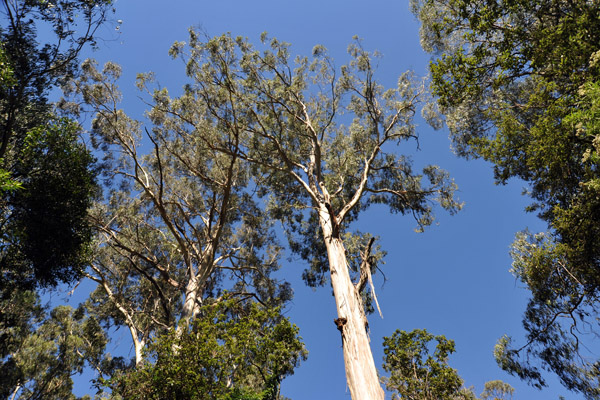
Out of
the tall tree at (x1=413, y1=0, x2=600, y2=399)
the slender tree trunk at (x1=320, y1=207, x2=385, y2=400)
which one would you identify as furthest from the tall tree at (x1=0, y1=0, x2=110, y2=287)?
the tall tree at (x1=413, y1=0, x2=600, y2=399)

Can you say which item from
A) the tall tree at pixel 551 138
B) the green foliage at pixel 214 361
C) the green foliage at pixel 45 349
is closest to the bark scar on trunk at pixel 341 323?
the green foliage at pixel 214 361

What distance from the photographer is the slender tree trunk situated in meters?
4.67

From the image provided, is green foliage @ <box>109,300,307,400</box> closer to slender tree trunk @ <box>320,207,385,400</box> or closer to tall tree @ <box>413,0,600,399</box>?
slender tree trunk @ <box>320,207,385,400</box>

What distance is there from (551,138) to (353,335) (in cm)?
497

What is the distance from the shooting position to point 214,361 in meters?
5.47

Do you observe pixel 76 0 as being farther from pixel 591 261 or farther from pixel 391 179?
pixel 591 261

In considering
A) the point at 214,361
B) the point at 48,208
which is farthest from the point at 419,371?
the point at 48,208

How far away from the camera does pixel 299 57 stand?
1317 cm

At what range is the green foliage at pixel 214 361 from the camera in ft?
17.6

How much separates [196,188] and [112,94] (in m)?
4.69

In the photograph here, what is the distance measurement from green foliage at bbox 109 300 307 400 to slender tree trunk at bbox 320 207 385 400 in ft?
3.80

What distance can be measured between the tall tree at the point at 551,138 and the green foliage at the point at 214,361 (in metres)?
5.73

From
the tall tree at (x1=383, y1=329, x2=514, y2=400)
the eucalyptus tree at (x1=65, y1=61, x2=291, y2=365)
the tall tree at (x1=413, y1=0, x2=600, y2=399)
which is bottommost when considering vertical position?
the tall tree at (x1=383, y1=329, x2=514, y2=400)

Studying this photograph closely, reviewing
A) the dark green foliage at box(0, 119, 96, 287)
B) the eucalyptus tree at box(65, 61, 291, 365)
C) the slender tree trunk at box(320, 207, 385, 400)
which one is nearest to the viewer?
the slender tree trunk at box(320, 207, 385, 400)
